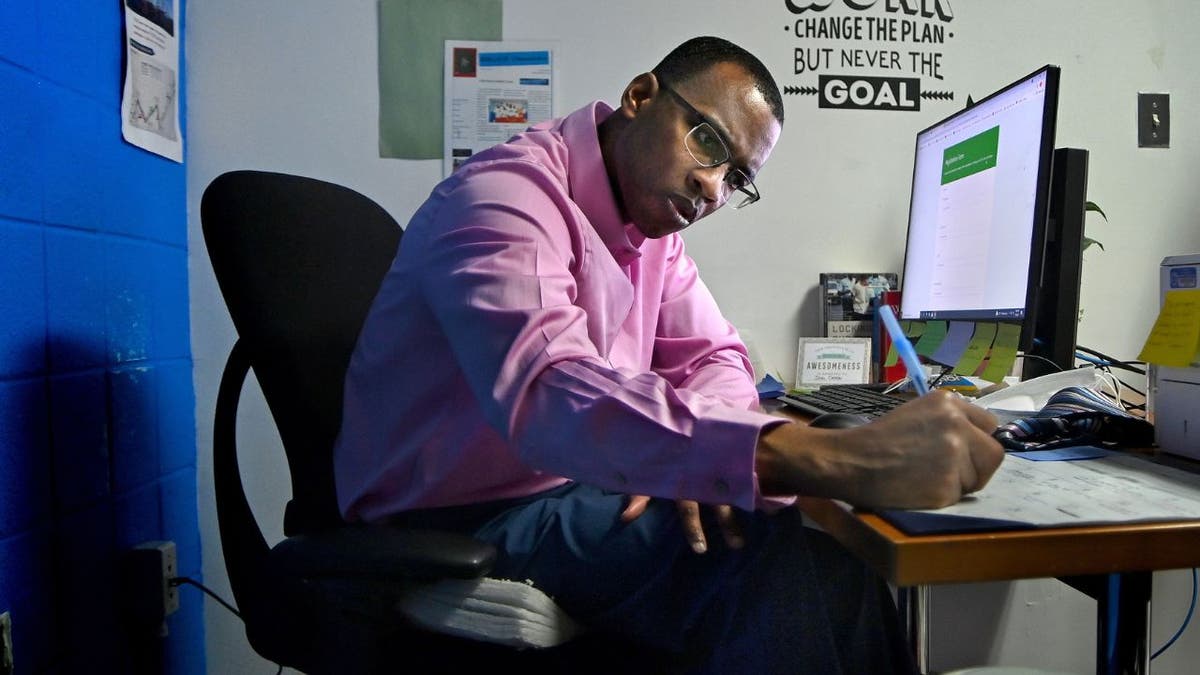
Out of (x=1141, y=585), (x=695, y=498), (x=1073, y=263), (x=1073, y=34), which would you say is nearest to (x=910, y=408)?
(x=695, y=498)

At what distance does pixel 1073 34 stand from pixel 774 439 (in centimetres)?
165

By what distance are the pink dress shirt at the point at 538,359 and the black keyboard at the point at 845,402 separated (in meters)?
0.08

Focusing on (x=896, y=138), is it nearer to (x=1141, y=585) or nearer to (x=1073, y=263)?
(x=1073, y=263)

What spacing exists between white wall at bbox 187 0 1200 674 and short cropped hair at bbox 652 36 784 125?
598 millimetres

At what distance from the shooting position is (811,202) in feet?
5.50

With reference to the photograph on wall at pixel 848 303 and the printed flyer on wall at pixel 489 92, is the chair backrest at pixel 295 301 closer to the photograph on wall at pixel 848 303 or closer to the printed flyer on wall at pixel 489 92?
the printed flyer on wall at pixel 489 92

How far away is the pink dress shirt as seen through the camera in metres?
0.58

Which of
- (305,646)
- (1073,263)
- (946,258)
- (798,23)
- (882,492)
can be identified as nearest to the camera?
(882,492)

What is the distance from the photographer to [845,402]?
107 centimetres

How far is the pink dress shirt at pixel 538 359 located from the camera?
22.9 inches

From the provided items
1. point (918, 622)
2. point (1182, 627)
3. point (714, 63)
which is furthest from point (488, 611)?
point (1182, 627)

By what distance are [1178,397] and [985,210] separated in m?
0.48

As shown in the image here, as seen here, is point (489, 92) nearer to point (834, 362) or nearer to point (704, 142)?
point (704, 142)

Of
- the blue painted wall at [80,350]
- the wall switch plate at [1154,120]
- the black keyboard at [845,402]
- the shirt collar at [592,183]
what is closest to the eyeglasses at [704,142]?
the shirt collar at [592,183]
